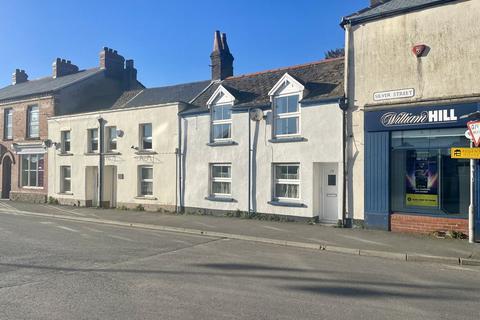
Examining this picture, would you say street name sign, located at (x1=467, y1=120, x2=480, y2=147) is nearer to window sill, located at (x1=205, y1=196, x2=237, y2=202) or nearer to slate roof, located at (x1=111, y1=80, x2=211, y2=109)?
window sill, located at (x1=205, y1=196, x2=237, y2=202)

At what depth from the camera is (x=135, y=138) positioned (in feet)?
63.9

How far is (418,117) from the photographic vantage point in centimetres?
1202

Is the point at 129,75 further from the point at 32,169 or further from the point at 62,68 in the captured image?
the point at 32,169

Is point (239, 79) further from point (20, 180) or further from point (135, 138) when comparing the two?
point (20, 180)

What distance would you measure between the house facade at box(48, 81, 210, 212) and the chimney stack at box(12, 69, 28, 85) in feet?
39.3

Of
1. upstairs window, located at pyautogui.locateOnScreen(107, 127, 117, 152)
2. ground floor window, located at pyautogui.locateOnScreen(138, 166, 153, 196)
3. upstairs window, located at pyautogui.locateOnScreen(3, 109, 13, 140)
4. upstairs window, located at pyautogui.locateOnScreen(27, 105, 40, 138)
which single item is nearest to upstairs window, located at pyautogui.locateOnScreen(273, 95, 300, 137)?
ground floor window, located at pyautogui.locateOnScreen(138, 166, 153, 196)

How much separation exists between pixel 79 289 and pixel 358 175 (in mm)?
9513

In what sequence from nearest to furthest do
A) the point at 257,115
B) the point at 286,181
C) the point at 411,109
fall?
1. the point at 411,109
2. the point at 286,181
3. the point at 257,115

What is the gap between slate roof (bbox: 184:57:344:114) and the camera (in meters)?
14.5

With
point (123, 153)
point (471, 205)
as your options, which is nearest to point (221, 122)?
point (123, 153)

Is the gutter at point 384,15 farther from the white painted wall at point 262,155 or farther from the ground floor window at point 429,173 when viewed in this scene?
the ground floor window at point 429,173

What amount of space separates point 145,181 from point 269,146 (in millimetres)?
7171

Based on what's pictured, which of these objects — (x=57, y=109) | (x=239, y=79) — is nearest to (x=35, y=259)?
(x=239, y=79)

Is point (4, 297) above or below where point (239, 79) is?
below
